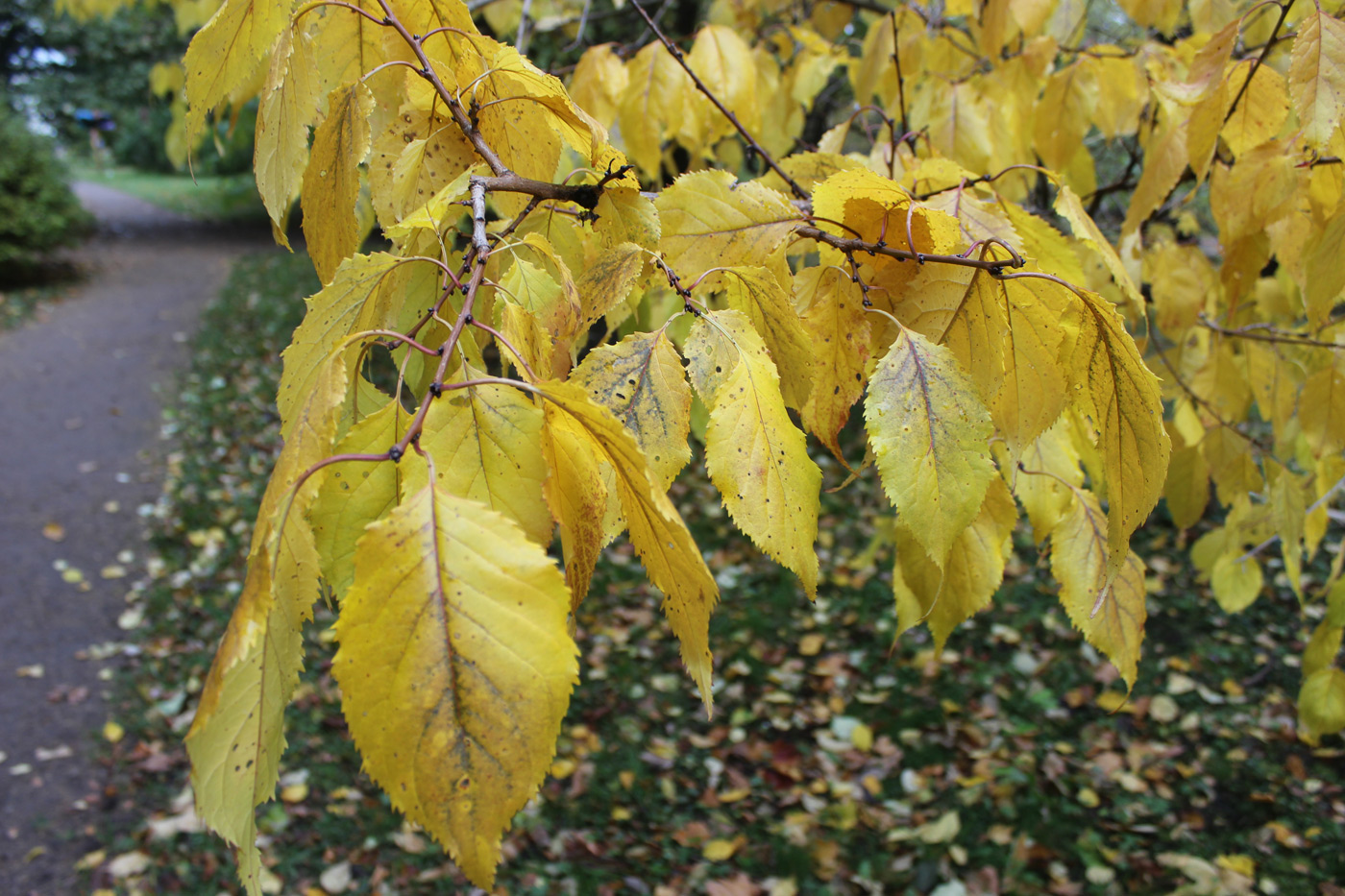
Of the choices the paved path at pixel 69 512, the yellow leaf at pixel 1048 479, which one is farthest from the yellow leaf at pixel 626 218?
the paved path at pixel 69 512

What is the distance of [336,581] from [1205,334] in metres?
2.24

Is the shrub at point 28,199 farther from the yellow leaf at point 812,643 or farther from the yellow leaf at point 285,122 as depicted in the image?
the yellow leaf at point 285,122

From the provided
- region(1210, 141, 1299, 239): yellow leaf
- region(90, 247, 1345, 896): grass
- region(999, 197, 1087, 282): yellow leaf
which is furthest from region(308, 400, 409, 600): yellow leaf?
region(90, 247, 1345, 896): grass

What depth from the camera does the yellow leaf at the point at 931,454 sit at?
1.87 ft

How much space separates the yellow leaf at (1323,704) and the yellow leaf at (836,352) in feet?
5.05

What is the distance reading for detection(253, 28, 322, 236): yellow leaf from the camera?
699 mm

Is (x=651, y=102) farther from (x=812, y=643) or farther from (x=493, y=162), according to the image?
(x=812, y=643)

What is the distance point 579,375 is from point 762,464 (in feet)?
0.48

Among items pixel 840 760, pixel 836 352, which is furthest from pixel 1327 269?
pixel 840 760

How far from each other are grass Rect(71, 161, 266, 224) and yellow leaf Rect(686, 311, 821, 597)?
1200 centimetres

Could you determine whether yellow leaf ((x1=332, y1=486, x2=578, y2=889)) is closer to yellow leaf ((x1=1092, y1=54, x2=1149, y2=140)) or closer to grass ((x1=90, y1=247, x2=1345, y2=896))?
yellow leaf ((x1=1092, y1=54, x2=1149, y2=140))

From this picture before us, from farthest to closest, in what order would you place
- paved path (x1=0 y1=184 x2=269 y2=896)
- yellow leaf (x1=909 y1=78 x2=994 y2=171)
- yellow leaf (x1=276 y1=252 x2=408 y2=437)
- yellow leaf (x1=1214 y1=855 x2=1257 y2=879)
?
paved path (x1=0 y1=184 x2=269 y2=896)
yellow leaf (x1=1214 y1=855 x2=1257 y2=879)
yellow leaf (x1=909 y1=78 x2=994 y2=171)
yellow leaf (x1=276 y1=252 x2=408 y2=437)

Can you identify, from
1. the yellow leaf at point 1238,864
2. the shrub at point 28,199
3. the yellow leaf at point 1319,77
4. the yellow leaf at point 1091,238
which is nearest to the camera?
the yellow leaf at point 1091,238

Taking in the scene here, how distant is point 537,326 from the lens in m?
0.56
